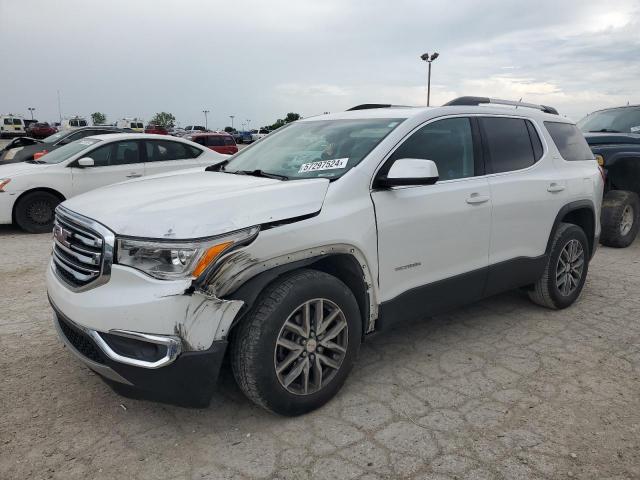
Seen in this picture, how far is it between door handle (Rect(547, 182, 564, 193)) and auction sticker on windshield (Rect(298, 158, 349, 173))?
2.04 meters

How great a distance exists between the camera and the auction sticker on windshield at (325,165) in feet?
10.1

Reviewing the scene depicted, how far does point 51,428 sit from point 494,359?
9.34ft

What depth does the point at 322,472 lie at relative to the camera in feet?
7.86

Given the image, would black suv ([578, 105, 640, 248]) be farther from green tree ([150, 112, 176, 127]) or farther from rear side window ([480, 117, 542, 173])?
green tree ([150, 112, 176, 127])

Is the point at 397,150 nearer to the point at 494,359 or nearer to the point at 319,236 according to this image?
the point at 319,236

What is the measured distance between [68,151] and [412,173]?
290 inches

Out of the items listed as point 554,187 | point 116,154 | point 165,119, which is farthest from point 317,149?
point 165,119

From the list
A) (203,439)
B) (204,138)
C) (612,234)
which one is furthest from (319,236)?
(204,138)

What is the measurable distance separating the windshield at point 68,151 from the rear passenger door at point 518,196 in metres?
6.80

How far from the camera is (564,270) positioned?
4516 millimetres

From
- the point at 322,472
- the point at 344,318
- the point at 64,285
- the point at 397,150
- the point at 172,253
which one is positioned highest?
the point at 397,150

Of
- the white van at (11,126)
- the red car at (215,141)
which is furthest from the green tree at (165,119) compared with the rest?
the red car at (215,141)

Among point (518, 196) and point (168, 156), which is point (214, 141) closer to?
point (168, 156)

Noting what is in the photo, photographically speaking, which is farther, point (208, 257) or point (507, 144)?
point (507, 144)
